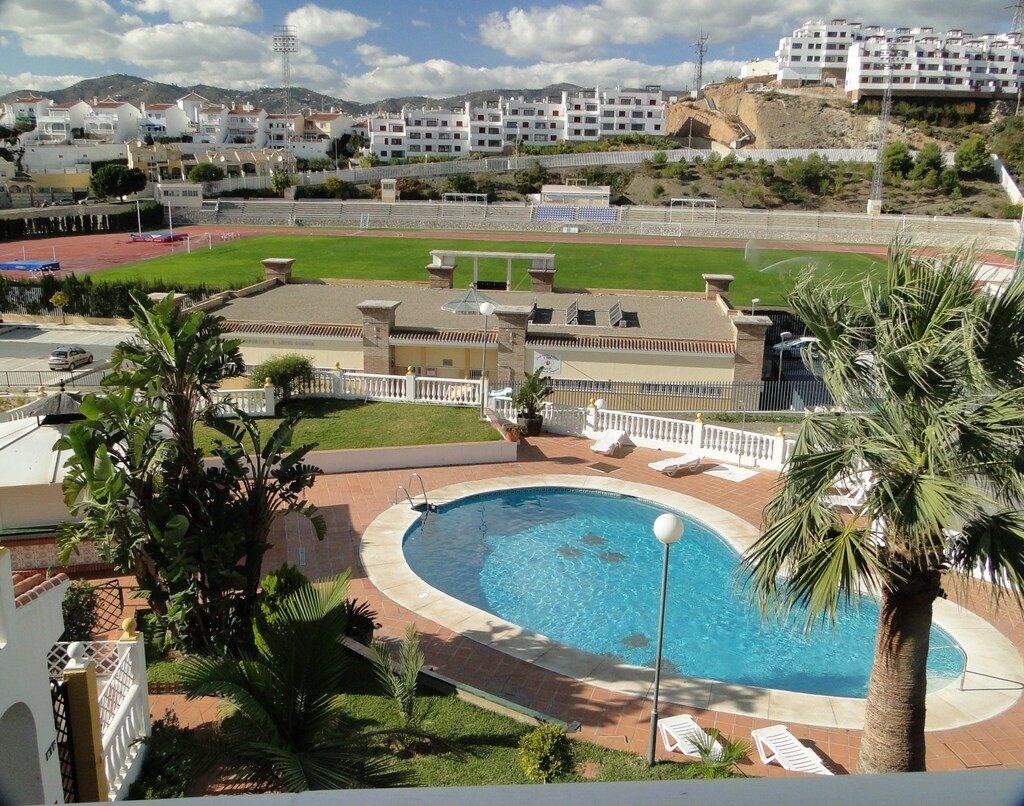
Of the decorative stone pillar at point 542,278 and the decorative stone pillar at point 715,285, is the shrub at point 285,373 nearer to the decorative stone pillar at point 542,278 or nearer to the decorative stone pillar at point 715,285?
the decorative stone pillar at point 542,278

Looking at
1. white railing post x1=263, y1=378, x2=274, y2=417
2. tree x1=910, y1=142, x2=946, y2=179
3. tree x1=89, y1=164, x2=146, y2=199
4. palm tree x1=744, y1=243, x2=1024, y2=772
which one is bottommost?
white railing post x1=263, y1=378, x2=274, y2=417

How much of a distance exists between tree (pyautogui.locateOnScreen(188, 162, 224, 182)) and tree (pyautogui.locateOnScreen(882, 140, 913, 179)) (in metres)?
83.0

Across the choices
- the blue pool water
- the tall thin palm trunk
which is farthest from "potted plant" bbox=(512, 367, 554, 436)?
the tall thin palm trunk

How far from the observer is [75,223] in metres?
84.2

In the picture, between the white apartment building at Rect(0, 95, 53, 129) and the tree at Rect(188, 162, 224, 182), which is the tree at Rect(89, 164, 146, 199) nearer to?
the tree at Rect(188, 162, 224, 182)

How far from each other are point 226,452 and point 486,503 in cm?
856

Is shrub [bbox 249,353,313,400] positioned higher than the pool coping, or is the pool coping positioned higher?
shrub [bbox 249,353,313,400]

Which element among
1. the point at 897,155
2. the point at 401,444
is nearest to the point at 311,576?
the point at 401,444

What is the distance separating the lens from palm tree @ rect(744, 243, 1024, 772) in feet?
25.5

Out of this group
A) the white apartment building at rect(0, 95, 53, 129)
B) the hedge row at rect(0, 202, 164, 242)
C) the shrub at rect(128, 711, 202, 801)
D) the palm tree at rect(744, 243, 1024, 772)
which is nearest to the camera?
the palm tree at rect(744, 243, 1024, 772)

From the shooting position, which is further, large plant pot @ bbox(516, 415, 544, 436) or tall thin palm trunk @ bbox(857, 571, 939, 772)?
large plant pot @ bbox(516, 415, 544, 436)

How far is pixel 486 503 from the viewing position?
20047 mm

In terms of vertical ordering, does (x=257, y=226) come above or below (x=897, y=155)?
below

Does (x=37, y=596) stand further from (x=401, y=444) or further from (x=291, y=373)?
(x=291, y=373)
